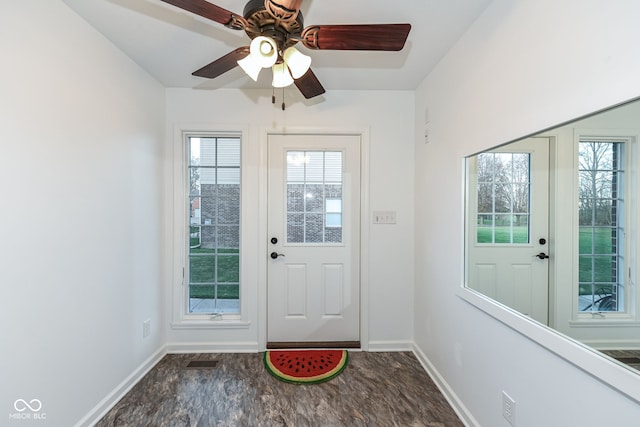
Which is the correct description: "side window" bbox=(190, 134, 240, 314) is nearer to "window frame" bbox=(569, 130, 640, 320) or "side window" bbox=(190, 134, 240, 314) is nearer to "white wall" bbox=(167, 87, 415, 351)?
"white wall" bbox=(167, 87, 415, 351)

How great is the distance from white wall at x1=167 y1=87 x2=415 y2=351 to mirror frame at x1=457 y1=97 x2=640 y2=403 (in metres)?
1.02

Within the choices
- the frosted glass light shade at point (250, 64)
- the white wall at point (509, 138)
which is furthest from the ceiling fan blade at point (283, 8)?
the white wall at point (509, 138)

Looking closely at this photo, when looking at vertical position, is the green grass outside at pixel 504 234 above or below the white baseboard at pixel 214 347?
above

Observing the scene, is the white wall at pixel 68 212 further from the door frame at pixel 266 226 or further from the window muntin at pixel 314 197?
the window muntin at pixel 314 197

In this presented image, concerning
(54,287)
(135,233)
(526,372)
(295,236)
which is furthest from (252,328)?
(526,372)

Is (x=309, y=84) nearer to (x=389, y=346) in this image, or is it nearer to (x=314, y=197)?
(x=314, y=197)

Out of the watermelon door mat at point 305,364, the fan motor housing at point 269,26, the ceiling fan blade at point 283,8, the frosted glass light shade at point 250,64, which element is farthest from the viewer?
the watermelon door mat at point 305,364

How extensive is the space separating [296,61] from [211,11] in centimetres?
40

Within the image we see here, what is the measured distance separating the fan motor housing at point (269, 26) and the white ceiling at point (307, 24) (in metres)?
0.32

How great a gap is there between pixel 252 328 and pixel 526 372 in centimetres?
204

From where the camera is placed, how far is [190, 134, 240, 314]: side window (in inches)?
101

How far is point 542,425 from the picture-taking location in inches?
45.3

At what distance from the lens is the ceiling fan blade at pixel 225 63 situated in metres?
1.39

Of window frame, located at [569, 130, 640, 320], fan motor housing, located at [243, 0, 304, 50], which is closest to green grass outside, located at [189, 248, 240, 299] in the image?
fan motor housing, located at [243, 0, 304, 50]
